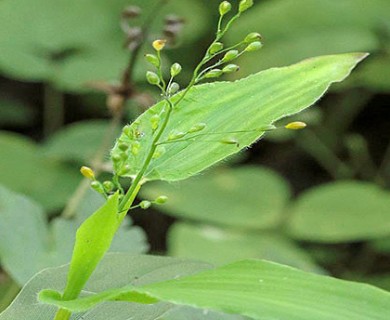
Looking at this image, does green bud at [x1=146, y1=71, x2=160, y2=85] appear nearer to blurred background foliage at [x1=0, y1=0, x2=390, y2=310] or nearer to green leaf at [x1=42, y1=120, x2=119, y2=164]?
blurred background foliage at [x1=0, y1=0, x2=390, y2=310]

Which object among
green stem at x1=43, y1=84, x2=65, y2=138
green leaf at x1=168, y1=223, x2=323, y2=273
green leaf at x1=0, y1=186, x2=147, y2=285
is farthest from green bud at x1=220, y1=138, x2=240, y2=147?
green stem at x1=43, y1=84, x2=65, y2=138

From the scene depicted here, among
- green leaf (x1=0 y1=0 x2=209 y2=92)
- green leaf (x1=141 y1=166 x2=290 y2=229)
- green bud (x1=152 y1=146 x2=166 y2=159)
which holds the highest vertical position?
green bud (x1=152 y1=146 x2=166 y2=159)

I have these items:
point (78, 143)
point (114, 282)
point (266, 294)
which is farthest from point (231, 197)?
point (266, 294)

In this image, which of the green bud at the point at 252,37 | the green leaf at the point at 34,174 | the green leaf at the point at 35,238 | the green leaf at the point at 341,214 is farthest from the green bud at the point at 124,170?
the green leaf at the point at 341,214

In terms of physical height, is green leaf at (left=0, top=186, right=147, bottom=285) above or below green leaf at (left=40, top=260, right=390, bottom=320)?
below

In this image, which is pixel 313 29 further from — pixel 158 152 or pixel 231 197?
pixel 158 152

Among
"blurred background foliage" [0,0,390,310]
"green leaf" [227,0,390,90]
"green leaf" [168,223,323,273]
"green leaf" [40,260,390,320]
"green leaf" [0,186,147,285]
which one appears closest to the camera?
"green leaf" [40,260,390,320]

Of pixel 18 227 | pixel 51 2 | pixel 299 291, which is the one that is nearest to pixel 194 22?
pixel 51 2

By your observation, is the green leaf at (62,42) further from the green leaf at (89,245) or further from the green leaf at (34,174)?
the green leaf at (89,245)
